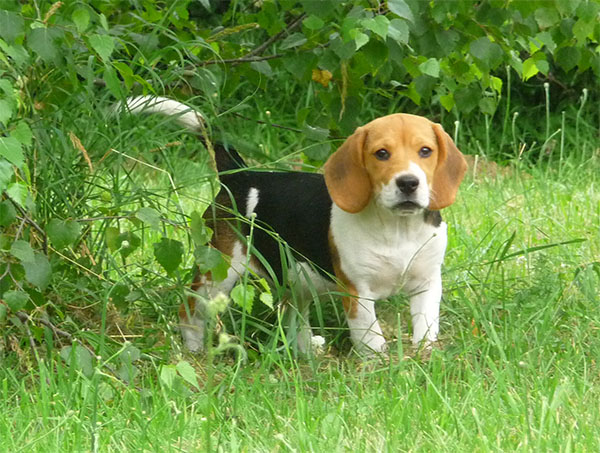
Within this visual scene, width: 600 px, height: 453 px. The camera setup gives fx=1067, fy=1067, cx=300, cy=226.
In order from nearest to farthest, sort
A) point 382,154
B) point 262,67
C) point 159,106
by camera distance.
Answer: point 382,154, point 159,106, point 262,67

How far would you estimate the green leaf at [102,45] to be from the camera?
2.88 m

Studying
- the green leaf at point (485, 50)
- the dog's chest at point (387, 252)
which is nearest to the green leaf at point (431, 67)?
the green leaf at point (485, 50)

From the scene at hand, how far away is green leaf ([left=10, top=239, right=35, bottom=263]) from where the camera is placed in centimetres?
308

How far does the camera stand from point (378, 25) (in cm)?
312

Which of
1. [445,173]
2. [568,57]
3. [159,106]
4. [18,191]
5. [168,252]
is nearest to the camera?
[18,191]

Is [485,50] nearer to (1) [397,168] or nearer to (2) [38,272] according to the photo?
(1) [397,168]

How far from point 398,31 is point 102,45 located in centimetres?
91

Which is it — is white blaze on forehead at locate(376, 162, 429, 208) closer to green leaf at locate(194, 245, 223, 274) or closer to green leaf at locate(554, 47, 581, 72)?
green leaf at locate(194, 245, 223, 274)

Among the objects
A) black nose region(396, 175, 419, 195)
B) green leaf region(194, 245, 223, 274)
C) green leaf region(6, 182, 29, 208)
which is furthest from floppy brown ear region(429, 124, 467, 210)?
green leaf region(6, 182, 29, 208)

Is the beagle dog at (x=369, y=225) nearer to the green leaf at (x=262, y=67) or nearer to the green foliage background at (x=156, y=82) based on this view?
the green foliage background at (x=156, y=82)

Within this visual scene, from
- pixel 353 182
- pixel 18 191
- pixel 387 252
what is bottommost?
pixel 387 252

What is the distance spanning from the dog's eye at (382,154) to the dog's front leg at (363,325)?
19.5 inches

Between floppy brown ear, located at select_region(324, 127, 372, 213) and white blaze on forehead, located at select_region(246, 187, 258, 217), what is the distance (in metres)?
0.56

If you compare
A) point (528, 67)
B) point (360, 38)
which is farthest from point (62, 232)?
point (528, 67)
